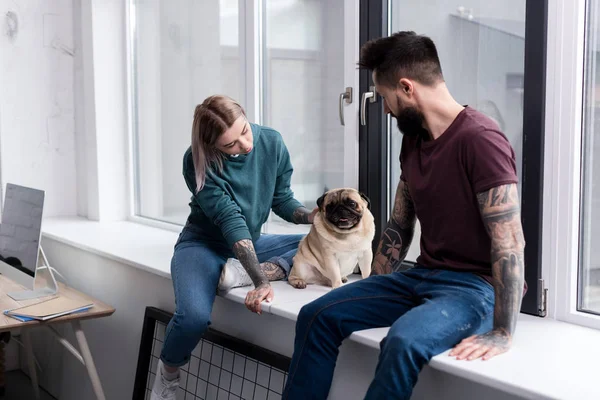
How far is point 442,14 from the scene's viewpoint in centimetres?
188

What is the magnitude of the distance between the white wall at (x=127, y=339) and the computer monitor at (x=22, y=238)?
0.28m

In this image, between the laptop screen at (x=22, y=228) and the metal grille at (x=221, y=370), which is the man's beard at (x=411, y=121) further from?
the laptop screen at (x=22, y=228)

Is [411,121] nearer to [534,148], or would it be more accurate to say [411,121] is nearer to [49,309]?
[534,148]

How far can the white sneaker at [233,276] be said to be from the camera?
1.99 meters

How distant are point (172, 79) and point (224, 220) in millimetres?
1498

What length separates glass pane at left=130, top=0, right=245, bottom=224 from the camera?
2887mm

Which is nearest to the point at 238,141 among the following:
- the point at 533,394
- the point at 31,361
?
the point at 533,394

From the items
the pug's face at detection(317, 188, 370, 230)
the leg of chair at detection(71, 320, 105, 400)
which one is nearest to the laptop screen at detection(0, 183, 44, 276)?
the leg of chair at detection(71, 320, 105, 400)

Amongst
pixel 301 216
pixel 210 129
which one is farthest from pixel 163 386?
pixel 210 129

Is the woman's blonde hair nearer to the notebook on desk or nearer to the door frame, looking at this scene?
the notebook on desk

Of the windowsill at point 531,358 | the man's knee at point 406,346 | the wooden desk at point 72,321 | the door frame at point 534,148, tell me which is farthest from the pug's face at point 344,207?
the wooden desk at point 72,321

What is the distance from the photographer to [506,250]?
4.43 ft

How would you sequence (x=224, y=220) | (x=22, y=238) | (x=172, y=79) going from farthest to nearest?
(x=172, y=79), (x=22, y=238), (x=224, y=220)

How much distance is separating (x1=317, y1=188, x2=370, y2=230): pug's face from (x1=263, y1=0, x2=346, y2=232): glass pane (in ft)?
1.55
